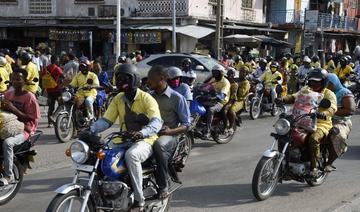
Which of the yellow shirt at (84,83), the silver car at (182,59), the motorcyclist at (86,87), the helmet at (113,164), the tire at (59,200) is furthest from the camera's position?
the silver car at (182,59)

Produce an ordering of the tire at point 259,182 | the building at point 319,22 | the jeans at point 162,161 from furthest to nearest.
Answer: the building at point 319,22, the tire at point 259,182, the jeans at point 162,161

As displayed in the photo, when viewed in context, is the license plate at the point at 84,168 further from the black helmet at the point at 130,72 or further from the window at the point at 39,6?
the window at the point at 39,6

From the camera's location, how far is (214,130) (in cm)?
998

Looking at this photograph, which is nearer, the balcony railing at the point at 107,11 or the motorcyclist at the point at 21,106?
the motorcyclist at the point at 21,106

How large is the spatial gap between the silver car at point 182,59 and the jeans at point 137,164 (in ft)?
34.2

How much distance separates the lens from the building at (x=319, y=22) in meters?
31.1

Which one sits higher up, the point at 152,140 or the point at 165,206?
the point at 152,140

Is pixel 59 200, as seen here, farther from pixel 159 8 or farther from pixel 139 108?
pixel 159 8

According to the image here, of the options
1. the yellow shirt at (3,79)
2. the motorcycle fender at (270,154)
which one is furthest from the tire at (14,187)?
the yellow shirt at (3,79)

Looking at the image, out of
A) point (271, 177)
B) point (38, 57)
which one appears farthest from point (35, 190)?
point (38, 57)

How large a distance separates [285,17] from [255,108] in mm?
21512

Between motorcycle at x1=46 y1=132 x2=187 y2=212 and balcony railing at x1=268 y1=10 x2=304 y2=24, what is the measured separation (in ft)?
100

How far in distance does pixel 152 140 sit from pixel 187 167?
319cm

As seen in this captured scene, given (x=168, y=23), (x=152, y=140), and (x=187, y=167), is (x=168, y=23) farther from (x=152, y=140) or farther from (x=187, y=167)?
(x=152, y=140)
